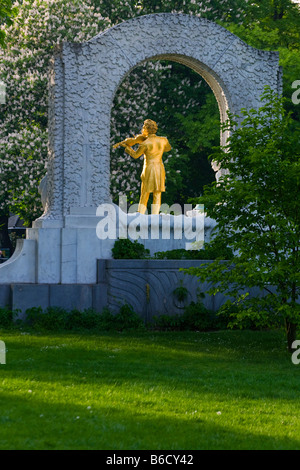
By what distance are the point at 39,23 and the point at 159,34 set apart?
1002cm

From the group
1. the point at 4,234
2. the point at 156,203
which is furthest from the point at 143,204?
the point at 4,234

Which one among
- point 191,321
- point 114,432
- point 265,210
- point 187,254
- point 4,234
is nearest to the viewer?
point 114,432

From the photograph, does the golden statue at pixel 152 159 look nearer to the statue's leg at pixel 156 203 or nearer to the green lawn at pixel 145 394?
the statue's leg at pixel 156 203

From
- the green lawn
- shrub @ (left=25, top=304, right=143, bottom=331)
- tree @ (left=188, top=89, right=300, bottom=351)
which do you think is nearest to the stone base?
shrub @ (left=25, top=304, right=143, bottom=331)

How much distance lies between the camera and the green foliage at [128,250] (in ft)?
43.7

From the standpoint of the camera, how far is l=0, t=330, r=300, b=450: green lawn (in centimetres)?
557

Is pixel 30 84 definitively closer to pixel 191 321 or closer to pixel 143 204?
pixel 143 204

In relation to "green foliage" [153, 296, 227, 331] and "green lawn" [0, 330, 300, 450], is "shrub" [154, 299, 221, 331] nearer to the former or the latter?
"green foliage" [153, 296, 227, 331]

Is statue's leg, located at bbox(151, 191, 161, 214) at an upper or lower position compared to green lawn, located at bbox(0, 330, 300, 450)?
upper

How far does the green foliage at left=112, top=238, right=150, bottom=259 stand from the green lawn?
7.67ft

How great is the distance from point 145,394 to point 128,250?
6.34 meters

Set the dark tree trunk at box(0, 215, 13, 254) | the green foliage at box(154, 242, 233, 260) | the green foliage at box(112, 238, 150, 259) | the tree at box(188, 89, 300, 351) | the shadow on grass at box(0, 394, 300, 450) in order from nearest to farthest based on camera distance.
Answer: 1. the shadow on grass at box(0, 394, 300, 450)
2. the tree at box(188, 89, 300, 351)
3. the green foliage at box(112, 238, 150, 259)
4. the green foliage at box(154, 242, 233, 260)
5. the dark tree trunk at box(0, 215, 13, 254)

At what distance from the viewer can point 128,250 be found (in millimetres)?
13336
